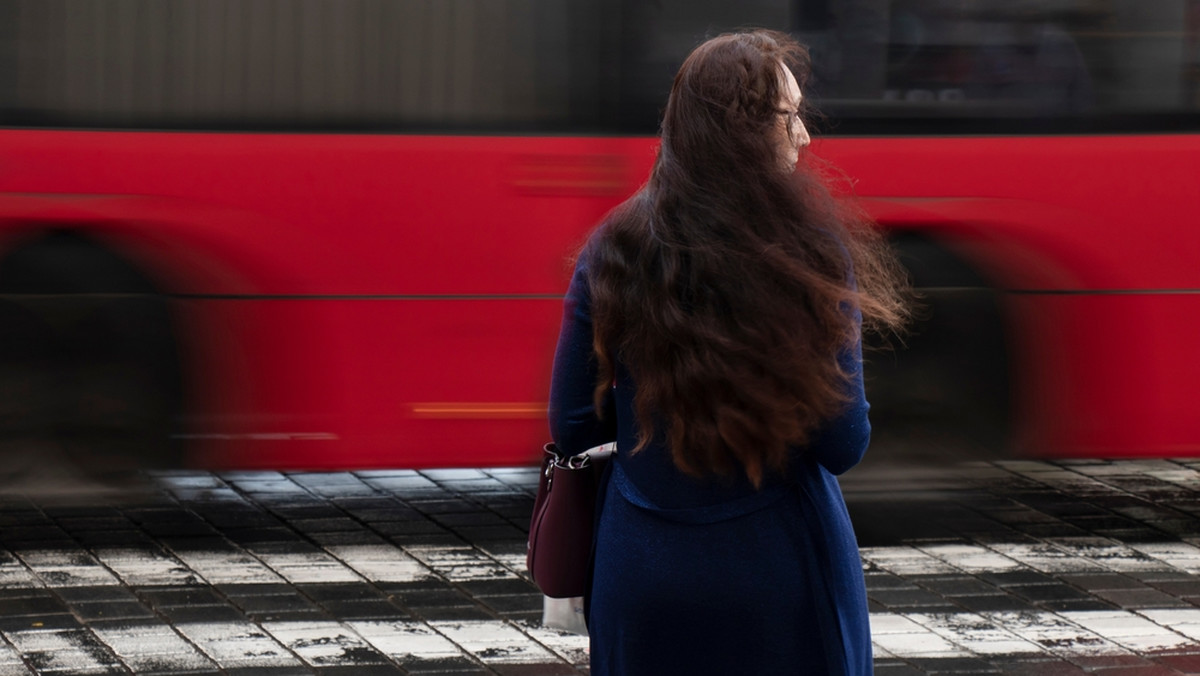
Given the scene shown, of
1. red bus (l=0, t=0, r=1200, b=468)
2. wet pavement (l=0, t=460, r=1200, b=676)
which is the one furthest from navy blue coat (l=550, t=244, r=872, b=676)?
red bus (l=0, t=0, r=1200, b=468)

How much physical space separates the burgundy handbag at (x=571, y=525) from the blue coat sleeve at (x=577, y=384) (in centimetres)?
9

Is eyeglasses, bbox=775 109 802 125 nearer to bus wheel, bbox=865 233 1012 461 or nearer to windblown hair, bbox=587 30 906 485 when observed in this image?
windblown hair, bbox=587 30 906 485

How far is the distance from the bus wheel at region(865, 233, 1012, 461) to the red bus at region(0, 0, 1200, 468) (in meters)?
0.02

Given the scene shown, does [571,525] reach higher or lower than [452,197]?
lower

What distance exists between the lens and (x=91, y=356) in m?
5.89

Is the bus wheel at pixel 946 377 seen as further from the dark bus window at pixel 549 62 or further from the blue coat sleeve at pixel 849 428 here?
the blue coat sleeve at pixel 849 428

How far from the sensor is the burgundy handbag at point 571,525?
269 cm

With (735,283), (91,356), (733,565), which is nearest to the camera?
(735,283)

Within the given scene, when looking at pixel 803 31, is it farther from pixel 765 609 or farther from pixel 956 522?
pixel 765 609

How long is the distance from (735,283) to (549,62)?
3.75 metres

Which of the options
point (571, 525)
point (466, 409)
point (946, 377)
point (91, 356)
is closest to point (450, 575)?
point (466, 409)

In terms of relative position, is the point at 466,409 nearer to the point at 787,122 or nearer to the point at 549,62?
the point at 549,62

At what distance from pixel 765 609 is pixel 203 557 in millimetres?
→ 3913

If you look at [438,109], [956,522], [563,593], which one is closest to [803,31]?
[438,109]
